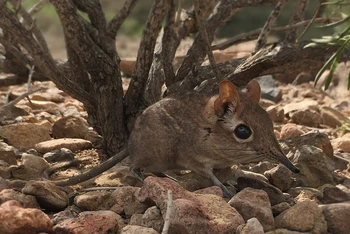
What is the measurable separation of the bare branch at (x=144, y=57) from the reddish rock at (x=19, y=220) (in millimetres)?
2210

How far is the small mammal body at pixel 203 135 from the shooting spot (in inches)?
193

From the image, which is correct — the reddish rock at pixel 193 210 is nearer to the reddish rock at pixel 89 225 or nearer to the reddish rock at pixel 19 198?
the reddish rock at pixel 89 225

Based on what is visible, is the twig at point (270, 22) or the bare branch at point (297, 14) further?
the bare branch at point (297, 14)

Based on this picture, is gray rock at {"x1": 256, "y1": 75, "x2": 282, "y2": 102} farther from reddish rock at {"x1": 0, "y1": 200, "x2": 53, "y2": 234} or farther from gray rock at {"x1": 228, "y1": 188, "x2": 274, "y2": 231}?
reddish rock at {"x1": 0, "y1": 200, "x2": 53, "y2": 234}

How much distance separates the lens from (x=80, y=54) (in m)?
5.44

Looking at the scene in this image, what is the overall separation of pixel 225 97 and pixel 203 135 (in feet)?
1.15

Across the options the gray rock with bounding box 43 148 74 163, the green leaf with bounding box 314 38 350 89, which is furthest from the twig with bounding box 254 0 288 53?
the gray rock with bounding box 43 148 74 163

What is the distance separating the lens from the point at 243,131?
494cm

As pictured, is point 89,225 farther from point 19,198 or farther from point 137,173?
point 137,173

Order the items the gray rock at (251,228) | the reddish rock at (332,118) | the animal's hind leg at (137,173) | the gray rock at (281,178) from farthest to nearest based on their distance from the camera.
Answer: the reddish rock at (332,118) → the animal's hind leg at (137,173) → the gray rock at (281,178) → the gray rock at (251,228)

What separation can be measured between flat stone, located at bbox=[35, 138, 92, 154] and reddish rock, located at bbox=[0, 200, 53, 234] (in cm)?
223

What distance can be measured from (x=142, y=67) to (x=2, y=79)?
2703 millimetres

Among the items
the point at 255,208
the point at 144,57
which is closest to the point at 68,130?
the point at 144,57

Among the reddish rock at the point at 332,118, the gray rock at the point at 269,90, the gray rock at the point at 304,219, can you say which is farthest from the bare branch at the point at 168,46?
the gray rock at the point at 269,90
